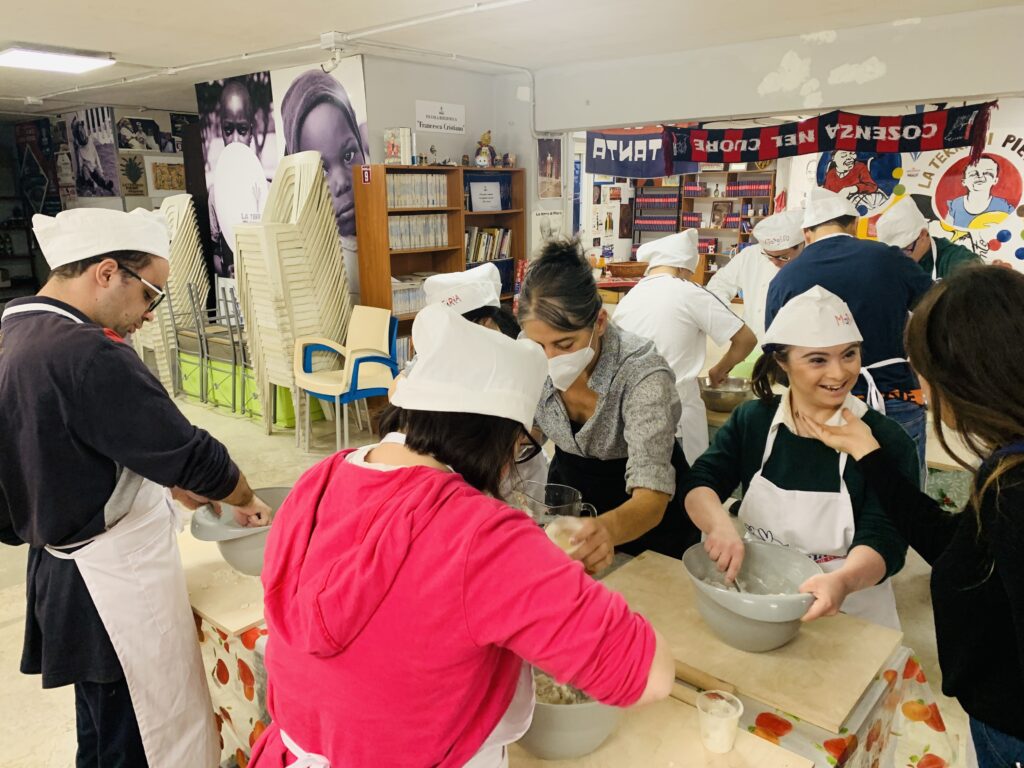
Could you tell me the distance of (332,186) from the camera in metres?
5.52

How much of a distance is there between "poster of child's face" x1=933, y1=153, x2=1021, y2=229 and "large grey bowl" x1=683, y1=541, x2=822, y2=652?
7.00 meters

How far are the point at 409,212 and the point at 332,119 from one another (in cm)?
92

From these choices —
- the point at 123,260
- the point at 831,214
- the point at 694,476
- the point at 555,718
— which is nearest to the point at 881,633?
the point at 694,476

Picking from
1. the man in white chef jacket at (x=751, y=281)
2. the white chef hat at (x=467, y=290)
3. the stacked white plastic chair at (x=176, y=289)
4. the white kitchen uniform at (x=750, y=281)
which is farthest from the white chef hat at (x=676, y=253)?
the stacked white plastic chair at (x=176, y=289)

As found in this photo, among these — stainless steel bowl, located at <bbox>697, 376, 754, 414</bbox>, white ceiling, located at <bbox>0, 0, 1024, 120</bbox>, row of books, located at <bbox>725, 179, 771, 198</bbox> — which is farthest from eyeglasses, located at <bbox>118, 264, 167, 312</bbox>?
row of books, located at <bbox>725, 179, 771, 198</bbox>

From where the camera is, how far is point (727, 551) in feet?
4.80

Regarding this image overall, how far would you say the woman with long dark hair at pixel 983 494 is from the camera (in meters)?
1.02

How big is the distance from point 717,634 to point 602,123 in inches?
188

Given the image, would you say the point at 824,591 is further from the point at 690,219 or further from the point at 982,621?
the point at 690,219

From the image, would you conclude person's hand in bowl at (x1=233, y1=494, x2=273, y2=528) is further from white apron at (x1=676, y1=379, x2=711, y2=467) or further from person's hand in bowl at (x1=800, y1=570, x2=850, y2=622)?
white apron at (x1=676, y1=379, x2=711, y2=467)

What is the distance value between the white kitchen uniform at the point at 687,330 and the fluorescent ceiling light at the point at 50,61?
446 centimetres

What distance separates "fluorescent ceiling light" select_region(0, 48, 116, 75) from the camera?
4824 millimetres

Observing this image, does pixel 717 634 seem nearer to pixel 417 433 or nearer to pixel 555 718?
pixel 555 718

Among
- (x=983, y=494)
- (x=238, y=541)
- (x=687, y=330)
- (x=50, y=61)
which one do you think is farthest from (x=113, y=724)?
(x=50, y=61)
